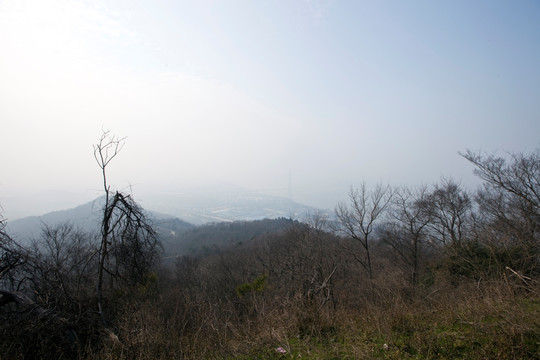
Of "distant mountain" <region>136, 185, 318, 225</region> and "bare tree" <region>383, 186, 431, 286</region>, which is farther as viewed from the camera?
"distant mountain" <region>136, 185, 318, 225</region>

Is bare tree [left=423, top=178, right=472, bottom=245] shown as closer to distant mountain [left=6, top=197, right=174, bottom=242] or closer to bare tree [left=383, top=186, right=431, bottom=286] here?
bare tree [left=383, top=186, right=431, bottom=286]

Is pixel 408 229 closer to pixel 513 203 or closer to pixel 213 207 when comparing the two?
pixel 513 203

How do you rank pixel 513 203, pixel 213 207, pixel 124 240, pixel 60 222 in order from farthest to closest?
pixel 213 207, pixel 60 222, pixel 513 203, pixel 124 240

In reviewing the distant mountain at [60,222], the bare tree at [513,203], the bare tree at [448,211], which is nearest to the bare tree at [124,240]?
the distant mountain at [60,222]

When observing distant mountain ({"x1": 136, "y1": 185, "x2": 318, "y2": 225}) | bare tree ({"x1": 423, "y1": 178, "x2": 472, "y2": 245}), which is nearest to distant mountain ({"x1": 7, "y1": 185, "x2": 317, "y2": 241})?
distant mountain ({"x1": 136, "y1": 185, "x2": 318, "y2": 225})

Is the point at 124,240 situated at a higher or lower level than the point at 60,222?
higher

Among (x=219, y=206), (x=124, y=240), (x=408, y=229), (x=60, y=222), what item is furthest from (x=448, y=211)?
(x=219, y=206)

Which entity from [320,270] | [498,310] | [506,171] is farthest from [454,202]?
[498,310]

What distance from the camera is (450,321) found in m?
4.95

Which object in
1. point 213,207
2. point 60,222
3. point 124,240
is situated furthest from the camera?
point 213,207

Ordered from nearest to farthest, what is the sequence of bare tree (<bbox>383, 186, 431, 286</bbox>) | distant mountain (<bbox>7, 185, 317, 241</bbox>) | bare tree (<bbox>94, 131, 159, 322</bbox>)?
bare tree (<bbox>94, 131, 159, 322</bbox>), bare tree (<bbox>383, 186, 431, 286</bbox>), distant mountain (<bbox>7, 185, 317, 241</bbox>)

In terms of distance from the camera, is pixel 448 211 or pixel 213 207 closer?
pixel 448 211

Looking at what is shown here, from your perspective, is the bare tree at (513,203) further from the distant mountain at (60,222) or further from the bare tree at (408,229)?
the distant mountain at (60,222)

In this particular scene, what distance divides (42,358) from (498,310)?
28.4 feet
